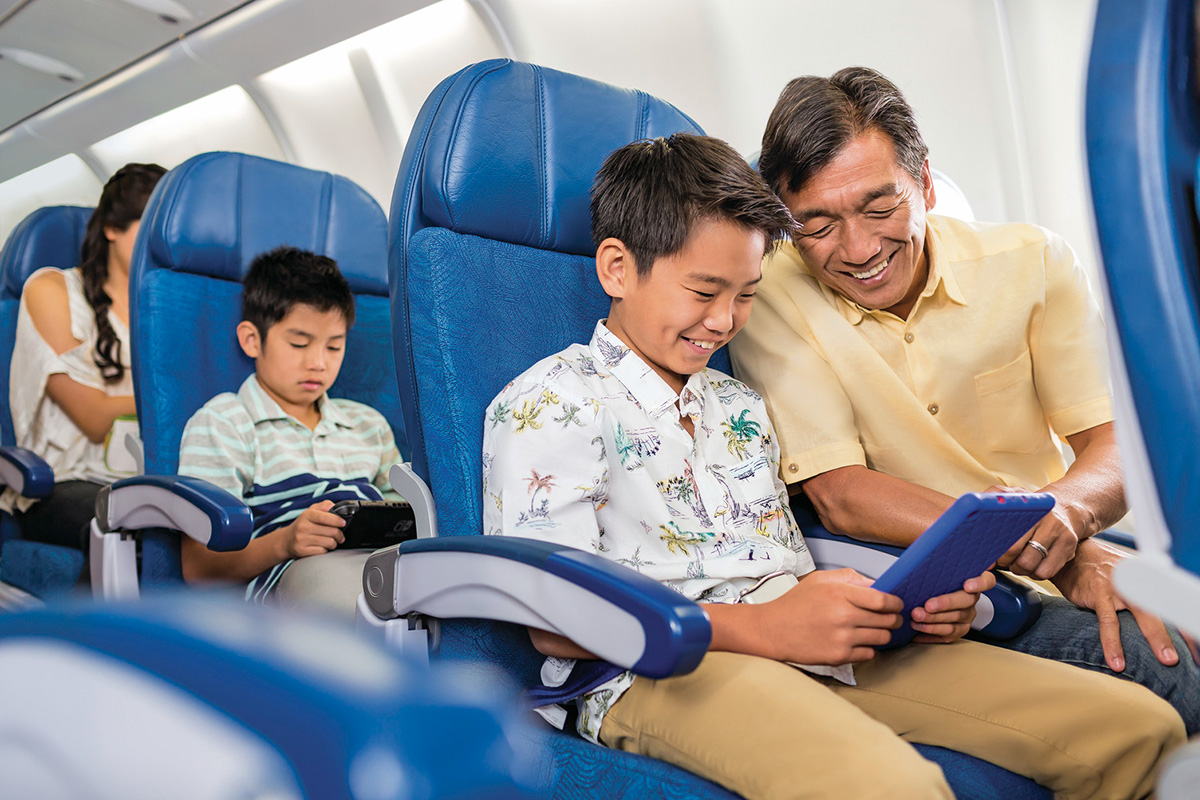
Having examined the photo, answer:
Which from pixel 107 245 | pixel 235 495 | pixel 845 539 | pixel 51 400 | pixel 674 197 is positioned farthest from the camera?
pixel 107 245

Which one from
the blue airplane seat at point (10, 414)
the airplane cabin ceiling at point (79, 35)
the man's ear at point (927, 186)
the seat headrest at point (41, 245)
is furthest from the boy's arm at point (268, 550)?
the airplane cabin ceiling at point (79, 35)

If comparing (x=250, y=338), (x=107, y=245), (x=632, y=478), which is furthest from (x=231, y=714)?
(x=107, y=245)

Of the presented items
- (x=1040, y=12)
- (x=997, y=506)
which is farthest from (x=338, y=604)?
(x=1040, y=12)

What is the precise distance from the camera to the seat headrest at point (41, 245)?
2.90m

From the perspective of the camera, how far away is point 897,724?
3.80ft

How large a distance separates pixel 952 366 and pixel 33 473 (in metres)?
2.11

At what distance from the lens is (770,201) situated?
1.33m

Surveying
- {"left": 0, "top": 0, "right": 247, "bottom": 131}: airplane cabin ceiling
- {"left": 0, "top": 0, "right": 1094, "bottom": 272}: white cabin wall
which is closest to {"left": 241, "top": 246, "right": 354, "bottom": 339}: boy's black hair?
{"left": 0, "top": 0, "right": 1094, "bottom": 272}: white cabin wall

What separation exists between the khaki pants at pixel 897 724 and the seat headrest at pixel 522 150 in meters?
0.71

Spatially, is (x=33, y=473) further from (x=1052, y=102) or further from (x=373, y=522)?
(x=1052, y=102)

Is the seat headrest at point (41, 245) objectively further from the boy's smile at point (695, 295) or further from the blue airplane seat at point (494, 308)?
the boy's smile at point (695, 295)

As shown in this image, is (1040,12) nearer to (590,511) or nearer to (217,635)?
(590,511)

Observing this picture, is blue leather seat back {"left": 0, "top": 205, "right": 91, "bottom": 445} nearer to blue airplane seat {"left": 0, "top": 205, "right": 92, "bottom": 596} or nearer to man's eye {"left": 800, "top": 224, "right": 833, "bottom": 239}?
blue airplane seat {"left": 0, "top": 205, "right": 92, "bottom": 596}

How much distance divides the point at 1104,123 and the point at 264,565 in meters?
1.69
